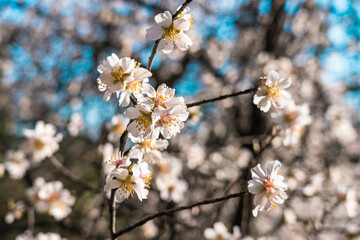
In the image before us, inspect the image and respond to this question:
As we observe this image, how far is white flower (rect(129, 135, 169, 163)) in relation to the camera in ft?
4.15

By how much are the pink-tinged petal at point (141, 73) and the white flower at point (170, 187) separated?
209 cm

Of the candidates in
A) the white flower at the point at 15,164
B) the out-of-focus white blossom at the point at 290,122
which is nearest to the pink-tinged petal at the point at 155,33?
the out-of-focus white blossom at the point at 290,122

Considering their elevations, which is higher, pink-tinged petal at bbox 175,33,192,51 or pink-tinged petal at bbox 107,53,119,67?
pink-tinged petal at bbox 175,33,192,51

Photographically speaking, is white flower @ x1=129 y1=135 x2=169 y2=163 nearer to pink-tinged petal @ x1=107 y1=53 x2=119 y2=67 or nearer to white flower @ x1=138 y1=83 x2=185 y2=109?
white flower @ x1=138 y1=83 x2=185 y2=109

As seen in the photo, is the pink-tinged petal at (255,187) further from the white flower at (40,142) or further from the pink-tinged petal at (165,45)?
the white flower at (40,142)

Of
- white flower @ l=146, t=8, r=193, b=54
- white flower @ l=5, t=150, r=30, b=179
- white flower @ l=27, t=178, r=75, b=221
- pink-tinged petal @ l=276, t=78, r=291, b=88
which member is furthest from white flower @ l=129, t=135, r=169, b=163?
white flower @ l=5, t=150, r=30, b=179

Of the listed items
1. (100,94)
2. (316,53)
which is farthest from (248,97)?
(100,94)

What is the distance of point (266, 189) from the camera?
51.2 inches

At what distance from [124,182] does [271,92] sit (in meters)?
0.78

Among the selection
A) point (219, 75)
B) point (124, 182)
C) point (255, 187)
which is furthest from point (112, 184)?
point (219, 75)

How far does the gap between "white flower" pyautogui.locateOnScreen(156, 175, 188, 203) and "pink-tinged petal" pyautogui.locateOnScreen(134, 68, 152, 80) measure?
2090 millimetres

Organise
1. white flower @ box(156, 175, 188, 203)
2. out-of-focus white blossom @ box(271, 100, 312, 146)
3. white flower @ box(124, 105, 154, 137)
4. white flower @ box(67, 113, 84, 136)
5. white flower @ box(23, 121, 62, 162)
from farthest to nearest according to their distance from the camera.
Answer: white flower @ box(67, 113, 84, 136), white flower @ box(156, 175, 188, 203), white flower @ box(23, 121, 62, 162), out-of-focus white blossom @ box(271, 100, 312, 146), white flower @ box(124, 105, 154, 137)

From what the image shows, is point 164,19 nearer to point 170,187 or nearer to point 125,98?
point 125,98

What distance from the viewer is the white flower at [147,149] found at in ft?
4.15
